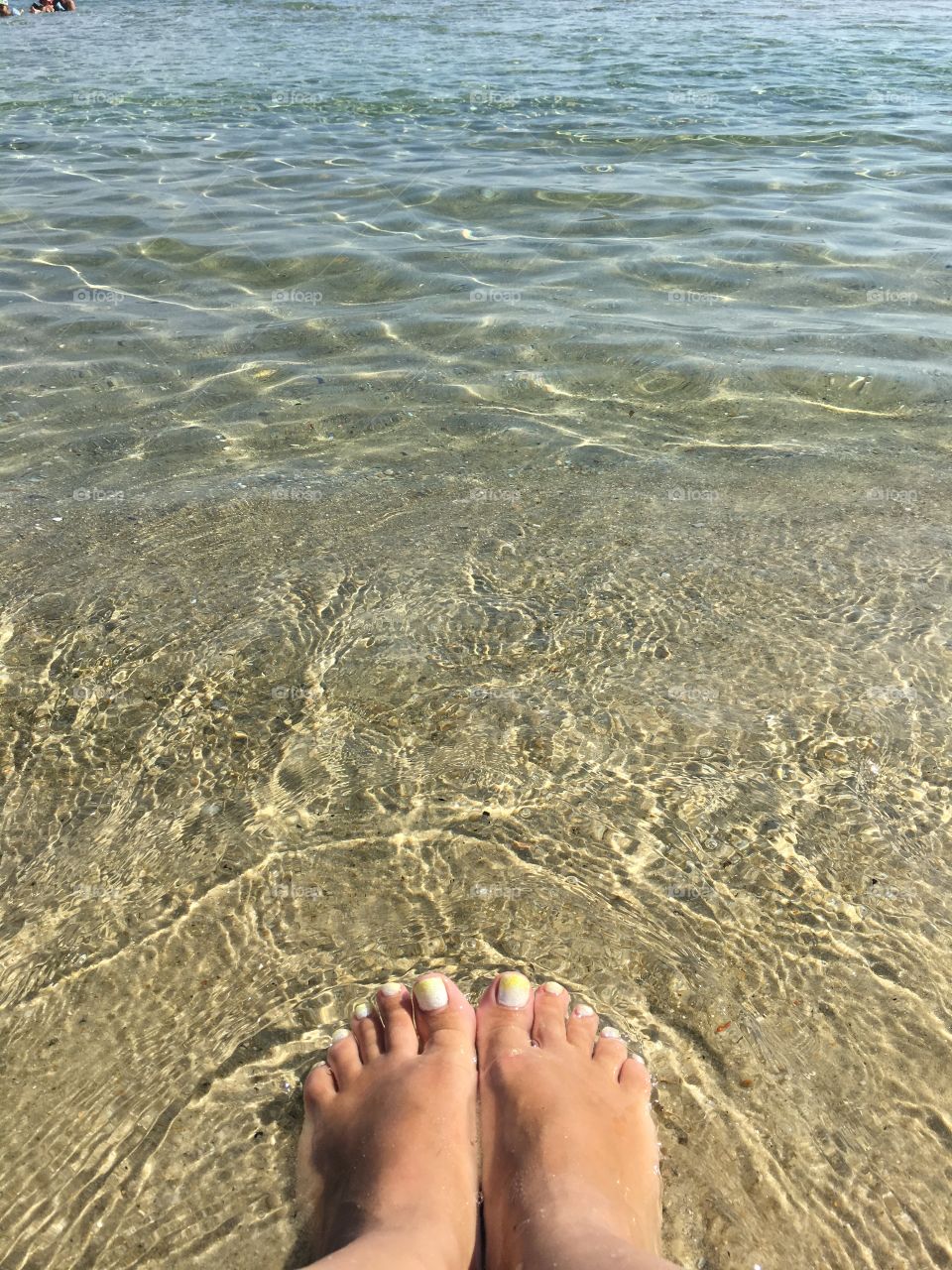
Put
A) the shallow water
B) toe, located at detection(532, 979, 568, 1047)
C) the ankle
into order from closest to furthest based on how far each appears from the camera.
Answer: the ankle < the shallow water < toe, located at detection(532, 979, 568, 1047)

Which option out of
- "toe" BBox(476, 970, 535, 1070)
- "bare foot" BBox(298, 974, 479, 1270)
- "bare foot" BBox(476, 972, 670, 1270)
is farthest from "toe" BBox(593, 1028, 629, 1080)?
"bare foot" BBox(298, 974, 479, 1270)

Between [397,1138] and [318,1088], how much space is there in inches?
6.9

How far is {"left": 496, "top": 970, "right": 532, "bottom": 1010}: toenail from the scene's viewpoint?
2.10m

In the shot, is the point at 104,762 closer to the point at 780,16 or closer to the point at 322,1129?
the point at 322,1129

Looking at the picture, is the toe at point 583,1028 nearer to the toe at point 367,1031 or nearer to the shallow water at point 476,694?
the shallow water at point 476,694

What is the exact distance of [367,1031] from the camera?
2061 mm

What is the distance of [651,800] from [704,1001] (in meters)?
0.56

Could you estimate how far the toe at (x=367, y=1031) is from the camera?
203 centimetres

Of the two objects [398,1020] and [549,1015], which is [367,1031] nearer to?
[398,1020]

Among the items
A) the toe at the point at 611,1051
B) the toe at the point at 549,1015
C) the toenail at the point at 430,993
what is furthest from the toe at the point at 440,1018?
the toe at the point at 611,1051

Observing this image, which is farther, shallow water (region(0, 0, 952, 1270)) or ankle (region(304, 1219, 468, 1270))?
shallow water (region(0, 0, 952, 1270))

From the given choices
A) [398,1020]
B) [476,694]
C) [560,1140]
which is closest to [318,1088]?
[398,1020]

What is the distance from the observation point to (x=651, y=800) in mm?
2504

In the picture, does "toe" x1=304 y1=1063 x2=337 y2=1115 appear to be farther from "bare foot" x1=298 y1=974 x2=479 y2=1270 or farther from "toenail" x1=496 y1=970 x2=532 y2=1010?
"toenail" x1=496 y1=970 x2=532 y2=1010
